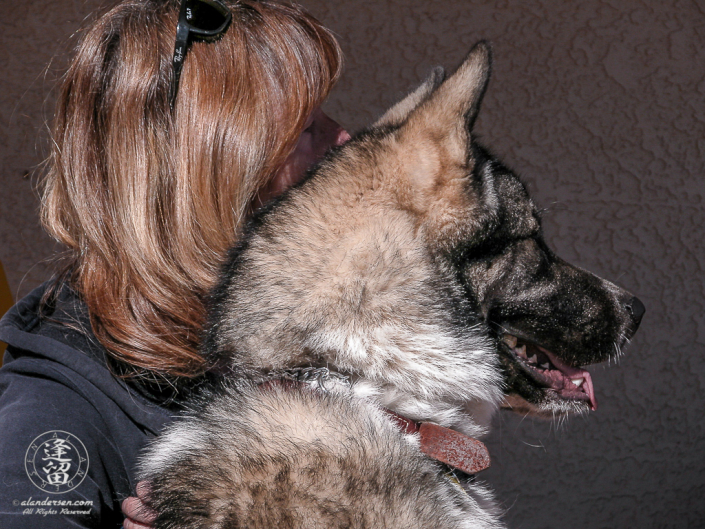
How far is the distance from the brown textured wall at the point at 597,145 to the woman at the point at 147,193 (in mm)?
1552

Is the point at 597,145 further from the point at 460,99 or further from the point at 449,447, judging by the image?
the point at 449,447

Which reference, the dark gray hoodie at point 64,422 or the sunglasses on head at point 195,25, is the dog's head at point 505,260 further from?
the dark gray hoodie at point 64,422

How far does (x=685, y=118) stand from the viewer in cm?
291

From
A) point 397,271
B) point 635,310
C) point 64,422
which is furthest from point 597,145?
point 64,422

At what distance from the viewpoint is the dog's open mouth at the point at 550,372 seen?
1.41m

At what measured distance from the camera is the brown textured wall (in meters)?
2.91

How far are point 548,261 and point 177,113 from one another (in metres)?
1.04

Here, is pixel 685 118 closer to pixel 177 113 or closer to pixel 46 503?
pixel 177 113

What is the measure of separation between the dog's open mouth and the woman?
81 centimetres

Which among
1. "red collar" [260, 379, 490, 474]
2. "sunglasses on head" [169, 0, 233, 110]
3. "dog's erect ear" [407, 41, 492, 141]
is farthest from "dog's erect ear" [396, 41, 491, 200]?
"sunglasses on head" [169, 0, 233, 110]

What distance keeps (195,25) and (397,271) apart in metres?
0.86

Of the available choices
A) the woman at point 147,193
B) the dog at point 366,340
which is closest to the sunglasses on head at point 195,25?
the woman at point 147,193

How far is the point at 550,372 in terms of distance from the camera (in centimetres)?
148

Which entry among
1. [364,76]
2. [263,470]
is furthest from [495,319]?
[364,76]
